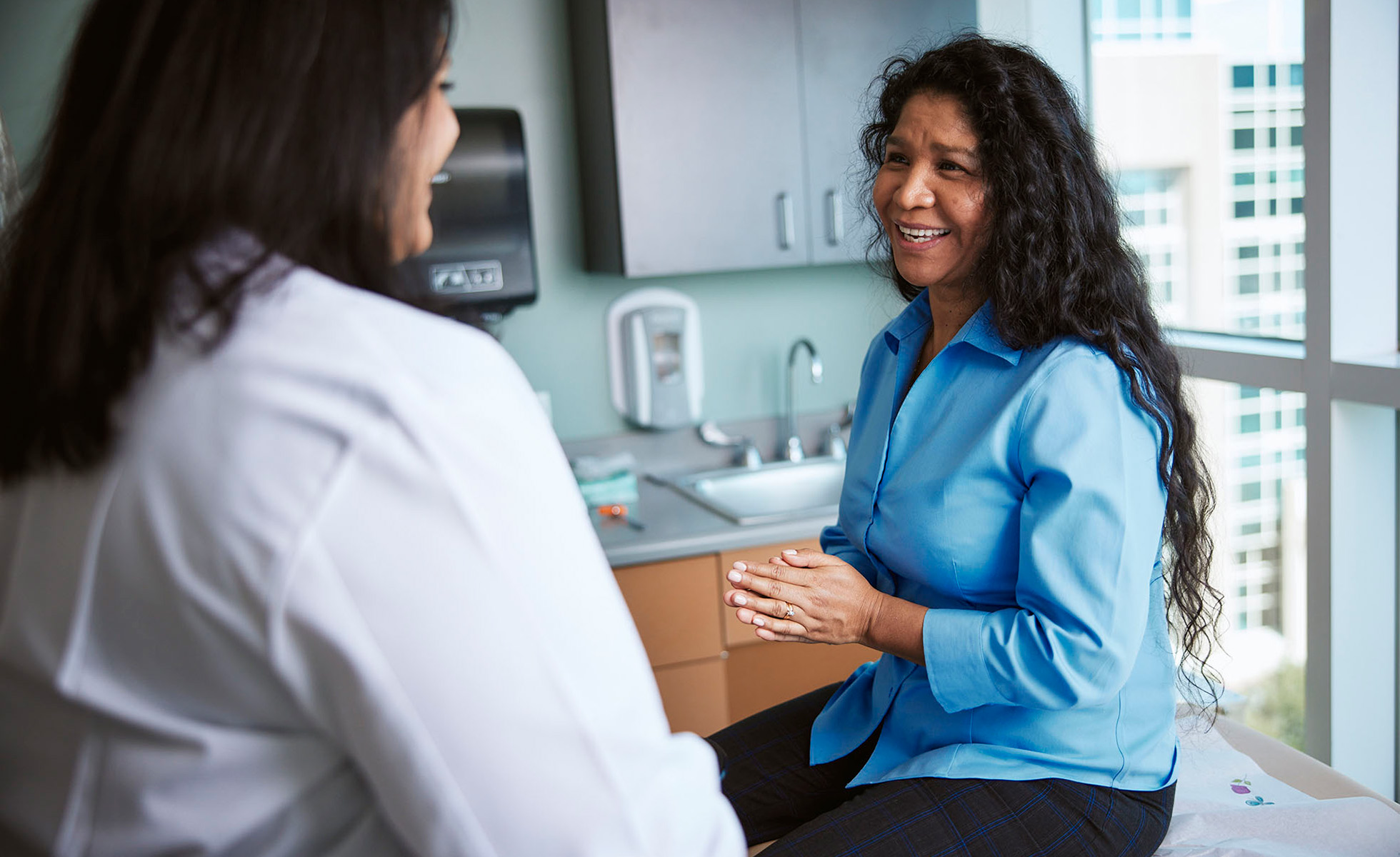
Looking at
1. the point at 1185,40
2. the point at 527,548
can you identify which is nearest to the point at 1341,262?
the point at 1185,40

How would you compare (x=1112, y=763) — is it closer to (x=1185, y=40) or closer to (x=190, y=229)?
(x=190, y=229)

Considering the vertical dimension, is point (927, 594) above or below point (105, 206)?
below

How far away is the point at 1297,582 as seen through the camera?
2.87 m

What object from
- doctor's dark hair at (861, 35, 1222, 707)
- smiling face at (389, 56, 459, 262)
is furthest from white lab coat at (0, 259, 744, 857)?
doctor's dark hair at (861, 35, 1222, 707)

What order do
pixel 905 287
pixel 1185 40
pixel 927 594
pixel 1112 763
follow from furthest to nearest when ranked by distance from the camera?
pixel 1185 40 → pixel 905 287 → pixel 927 594 → pixel 1112 763

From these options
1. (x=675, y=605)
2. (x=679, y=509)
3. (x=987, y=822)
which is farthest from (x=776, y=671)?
(x=987, y=822)

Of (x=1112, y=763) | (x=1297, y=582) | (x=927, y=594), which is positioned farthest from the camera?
(x=1297, y=582)

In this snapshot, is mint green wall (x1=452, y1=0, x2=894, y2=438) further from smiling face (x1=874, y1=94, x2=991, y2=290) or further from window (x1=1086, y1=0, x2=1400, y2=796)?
smiling face (x1=874, y1=94, x2=991, y2=290)

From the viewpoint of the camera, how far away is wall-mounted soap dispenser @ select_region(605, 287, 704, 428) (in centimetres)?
284

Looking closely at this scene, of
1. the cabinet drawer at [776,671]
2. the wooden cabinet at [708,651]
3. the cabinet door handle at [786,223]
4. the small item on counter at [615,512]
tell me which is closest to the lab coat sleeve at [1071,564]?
the wooden cabinet at [708,651]

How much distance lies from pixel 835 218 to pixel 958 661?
1.62 m

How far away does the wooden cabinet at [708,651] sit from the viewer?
7.54ft

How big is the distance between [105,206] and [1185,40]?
2594 millimetres

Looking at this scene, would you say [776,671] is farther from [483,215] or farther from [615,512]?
[483,215]
